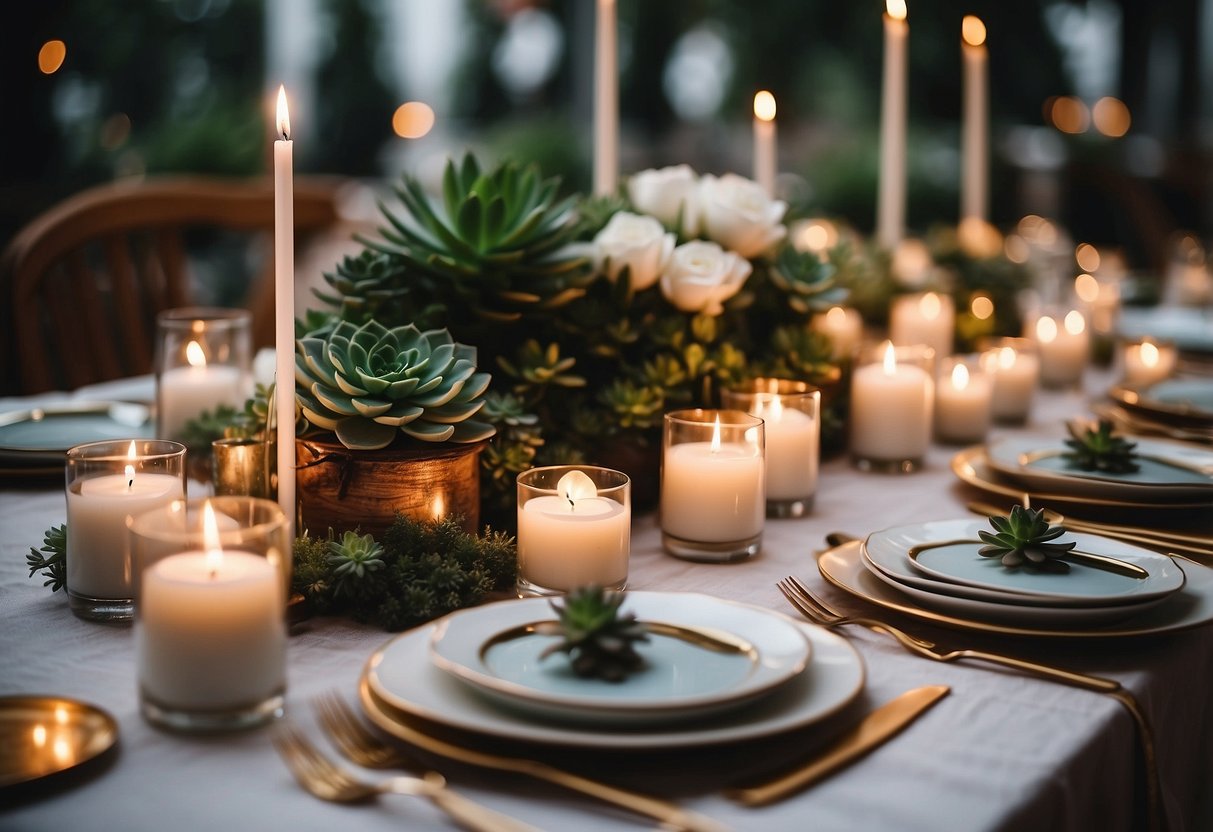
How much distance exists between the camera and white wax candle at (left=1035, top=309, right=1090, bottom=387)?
188cm

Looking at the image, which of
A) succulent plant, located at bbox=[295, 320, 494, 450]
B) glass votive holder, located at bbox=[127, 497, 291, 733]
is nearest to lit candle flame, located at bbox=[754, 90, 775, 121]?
succulent plant, located at bbox=[295, 320, 494, 450]

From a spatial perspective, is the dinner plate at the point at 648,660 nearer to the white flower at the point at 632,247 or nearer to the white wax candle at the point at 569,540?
the white wax candle at the point at 569,540

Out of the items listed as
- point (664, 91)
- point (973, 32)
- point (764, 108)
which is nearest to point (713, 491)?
point (764, 108)

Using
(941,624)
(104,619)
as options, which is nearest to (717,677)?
(941,624)

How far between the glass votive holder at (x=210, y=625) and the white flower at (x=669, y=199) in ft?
2.53

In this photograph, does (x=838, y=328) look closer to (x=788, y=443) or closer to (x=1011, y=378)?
(x=1011, y=378)

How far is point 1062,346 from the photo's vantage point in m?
1.88

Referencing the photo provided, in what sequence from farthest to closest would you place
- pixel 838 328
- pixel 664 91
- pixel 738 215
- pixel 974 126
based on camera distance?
pixel 664 91 → pixel 974 126 → pixel 838 328 → pixel 738 215

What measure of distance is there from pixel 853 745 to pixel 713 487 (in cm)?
37

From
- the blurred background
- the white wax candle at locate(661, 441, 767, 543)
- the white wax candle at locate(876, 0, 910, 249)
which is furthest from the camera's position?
the blurred background

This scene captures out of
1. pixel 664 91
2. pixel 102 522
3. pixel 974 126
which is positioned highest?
pixel 664 91

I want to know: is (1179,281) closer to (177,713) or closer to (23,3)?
(177,713)

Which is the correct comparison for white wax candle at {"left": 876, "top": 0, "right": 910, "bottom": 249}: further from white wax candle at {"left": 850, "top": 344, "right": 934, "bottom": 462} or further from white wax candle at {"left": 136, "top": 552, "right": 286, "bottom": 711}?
white wax candle at {"left": 136, "top": 552, "right": 286, "bottom": 711}

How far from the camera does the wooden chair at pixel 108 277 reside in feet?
6.20
